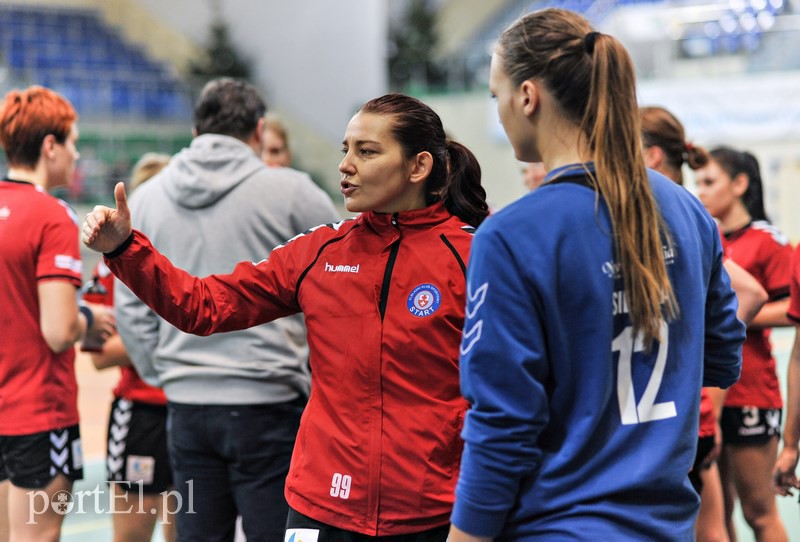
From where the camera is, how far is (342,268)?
2.18 m

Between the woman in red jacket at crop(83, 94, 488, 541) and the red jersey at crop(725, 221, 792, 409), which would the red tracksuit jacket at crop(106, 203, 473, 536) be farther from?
the red jersey at crop(725, 221, 792, 409)

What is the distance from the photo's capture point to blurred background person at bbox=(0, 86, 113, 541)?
302 cm

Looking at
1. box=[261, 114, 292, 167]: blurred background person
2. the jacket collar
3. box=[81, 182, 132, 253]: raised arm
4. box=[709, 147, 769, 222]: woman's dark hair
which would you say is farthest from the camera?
box=[261, 114, 292, 167]: blurred background person

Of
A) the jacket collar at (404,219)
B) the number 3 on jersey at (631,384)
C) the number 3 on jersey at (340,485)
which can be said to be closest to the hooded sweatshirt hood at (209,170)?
the jacket collar at (404,219)

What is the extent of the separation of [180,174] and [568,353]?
1.90 metres

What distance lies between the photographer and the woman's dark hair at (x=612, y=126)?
1508 mm

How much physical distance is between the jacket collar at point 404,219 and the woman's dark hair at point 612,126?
0.67 meters

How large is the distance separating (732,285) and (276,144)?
2.27 m

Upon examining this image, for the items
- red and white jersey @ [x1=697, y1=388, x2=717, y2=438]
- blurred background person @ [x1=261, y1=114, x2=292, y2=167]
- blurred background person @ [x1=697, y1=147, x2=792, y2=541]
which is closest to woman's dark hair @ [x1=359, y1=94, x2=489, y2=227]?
red and white jersey @ [x1=697, y1=388, x2=717, y2=438]

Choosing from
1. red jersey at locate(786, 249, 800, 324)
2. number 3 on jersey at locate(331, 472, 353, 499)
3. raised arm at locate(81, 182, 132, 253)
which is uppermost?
raised arm at locate(81, 182, 132, 253)

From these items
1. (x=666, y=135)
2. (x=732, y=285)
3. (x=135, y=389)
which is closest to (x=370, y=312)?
(x=732, y=285)

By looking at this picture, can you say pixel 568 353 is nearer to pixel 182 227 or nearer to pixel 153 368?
pixel 182 227

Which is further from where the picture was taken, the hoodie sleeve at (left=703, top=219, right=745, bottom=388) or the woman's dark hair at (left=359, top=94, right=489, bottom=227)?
the woman's dark hair at (left=359, top=94, right=489, bottom=227)

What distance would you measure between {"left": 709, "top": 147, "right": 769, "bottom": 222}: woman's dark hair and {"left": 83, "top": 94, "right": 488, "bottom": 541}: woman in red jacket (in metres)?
2.04
